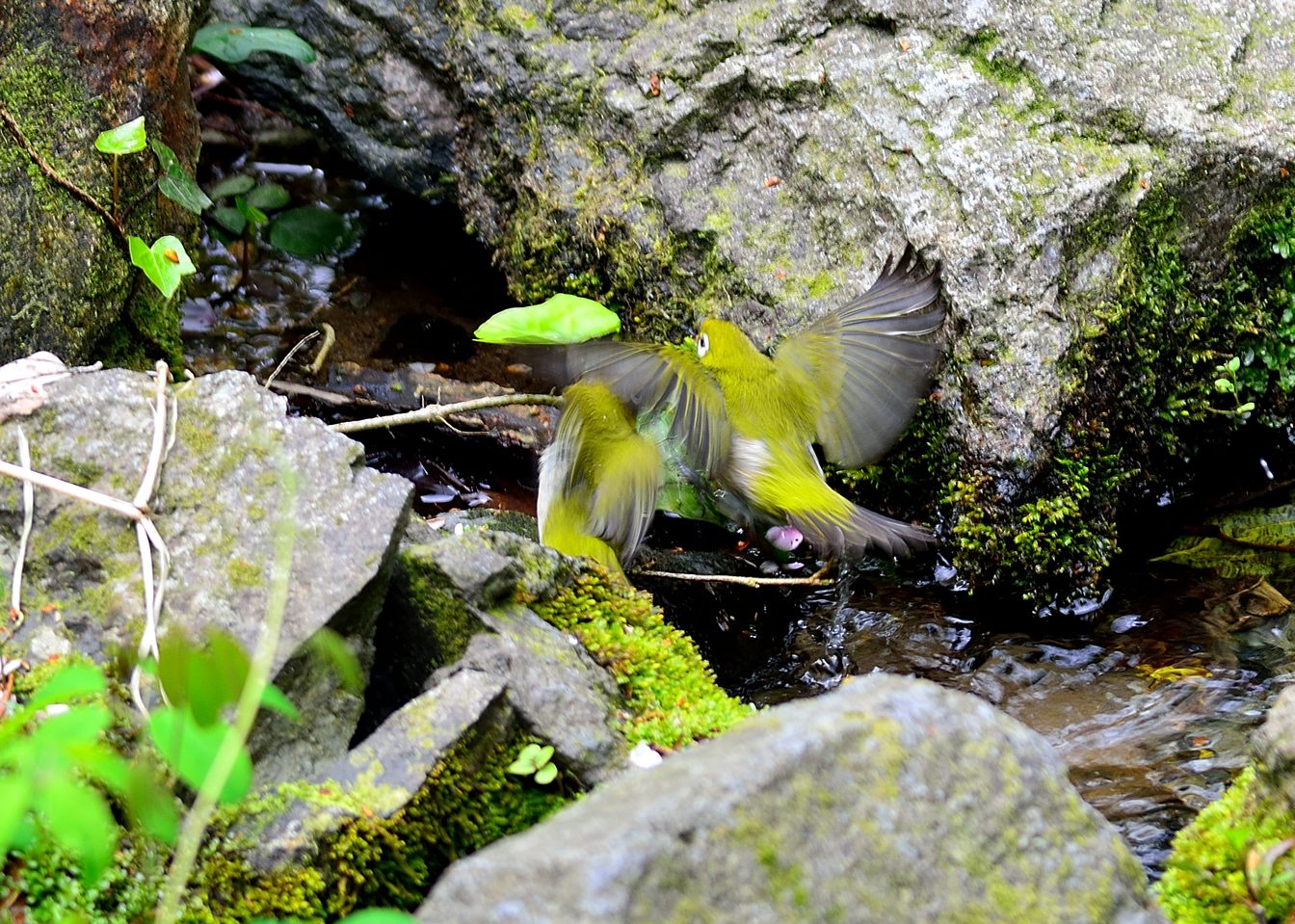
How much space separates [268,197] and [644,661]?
3768mm

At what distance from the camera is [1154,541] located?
15.5ft

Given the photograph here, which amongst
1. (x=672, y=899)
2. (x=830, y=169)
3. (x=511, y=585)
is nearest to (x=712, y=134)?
(x=830, y=169)

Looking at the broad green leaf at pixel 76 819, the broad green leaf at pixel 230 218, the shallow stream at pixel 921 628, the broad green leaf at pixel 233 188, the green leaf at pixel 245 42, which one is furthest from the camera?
the broad green leaf at pixel 230 218

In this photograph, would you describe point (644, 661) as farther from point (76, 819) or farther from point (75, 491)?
point (76, 819)

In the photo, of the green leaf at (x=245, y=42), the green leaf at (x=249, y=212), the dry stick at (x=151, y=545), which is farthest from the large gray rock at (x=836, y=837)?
the green leaf at (x=249, y=212)

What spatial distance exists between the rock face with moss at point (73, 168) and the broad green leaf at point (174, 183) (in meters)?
0.08

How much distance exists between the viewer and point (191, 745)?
1.56 meters

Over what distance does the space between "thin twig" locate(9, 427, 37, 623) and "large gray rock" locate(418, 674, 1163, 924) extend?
1.57 m

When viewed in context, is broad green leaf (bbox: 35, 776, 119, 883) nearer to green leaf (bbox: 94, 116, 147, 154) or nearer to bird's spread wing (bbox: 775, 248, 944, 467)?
green leaf (bbox: 94, 116, 147, 154)

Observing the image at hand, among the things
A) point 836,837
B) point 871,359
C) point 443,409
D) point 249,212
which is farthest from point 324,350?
point 836,837

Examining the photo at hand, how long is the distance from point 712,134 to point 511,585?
249 centimetres

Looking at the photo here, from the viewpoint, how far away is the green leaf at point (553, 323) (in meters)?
4.47

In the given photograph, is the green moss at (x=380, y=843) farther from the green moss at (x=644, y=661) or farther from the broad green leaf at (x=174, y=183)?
the broad green leaf at (x=174, y=183)

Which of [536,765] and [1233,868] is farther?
[536,765]
